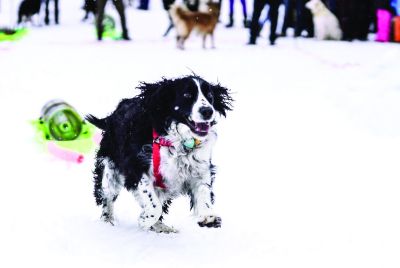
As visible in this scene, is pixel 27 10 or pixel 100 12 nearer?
pixel 100 12

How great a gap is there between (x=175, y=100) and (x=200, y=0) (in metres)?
10.7

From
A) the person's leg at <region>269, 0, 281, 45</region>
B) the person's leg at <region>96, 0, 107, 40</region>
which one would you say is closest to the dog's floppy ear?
the person's leg at <region>269, 0, 281, 45</region>

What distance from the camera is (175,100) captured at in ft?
15.1

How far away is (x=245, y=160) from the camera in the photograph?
295 inches

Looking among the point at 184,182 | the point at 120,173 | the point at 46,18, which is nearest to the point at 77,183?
the point at 120,173

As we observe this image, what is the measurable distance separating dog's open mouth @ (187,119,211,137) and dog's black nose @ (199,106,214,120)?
0.22 feet

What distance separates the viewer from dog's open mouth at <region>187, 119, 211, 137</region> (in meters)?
4.36

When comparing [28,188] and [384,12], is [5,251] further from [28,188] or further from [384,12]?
[384,12]

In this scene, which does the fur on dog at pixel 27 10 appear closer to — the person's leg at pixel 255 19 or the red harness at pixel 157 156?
the person's leg at pixel 255 19

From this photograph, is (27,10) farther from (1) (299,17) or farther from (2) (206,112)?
(2) (206,112)

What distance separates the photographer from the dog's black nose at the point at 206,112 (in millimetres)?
4328

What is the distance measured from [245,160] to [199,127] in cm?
316

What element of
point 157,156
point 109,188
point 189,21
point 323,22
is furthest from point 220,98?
point 323,22

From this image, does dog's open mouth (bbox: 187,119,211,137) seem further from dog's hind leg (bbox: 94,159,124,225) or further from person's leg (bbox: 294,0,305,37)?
person's leg (bbox: 294,0,305,37)
